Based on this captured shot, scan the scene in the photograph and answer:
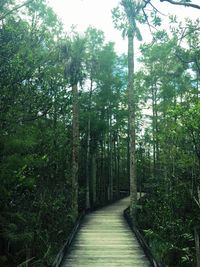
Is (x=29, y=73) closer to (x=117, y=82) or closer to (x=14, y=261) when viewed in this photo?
(x=14, y=261)

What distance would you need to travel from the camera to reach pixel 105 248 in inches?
428

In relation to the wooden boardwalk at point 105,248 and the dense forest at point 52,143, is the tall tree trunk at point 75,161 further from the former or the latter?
the wooden boardwalk at point 105,248

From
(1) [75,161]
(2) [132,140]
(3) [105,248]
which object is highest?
(2) [132,140]

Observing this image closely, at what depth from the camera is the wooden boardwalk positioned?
9219 millimetres

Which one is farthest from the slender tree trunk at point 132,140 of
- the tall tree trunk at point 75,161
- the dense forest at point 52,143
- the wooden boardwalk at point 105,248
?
the tall tree trunk at point 75,161

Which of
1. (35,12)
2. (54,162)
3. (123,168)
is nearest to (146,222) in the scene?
(54,162)

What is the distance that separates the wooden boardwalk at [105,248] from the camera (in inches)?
363

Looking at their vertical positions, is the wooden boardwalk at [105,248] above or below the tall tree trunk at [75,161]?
below

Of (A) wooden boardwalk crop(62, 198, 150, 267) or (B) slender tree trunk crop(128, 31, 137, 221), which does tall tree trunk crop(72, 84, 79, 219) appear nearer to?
(A) wooden boardwalk crop(62, 198, 150, 267)

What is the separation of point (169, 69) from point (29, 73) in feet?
61.4

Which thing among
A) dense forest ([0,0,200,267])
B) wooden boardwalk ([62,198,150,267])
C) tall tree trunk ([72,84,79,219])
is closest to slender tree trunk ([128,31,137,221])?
dense forest ([0,0,200,267])

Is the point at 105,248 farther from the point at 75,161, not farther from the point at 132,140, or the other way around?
the point at 75,161

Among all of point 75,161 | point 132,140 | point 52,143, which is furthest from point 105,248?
point 75,161

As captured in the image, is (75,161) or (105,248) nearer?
(105,248)
